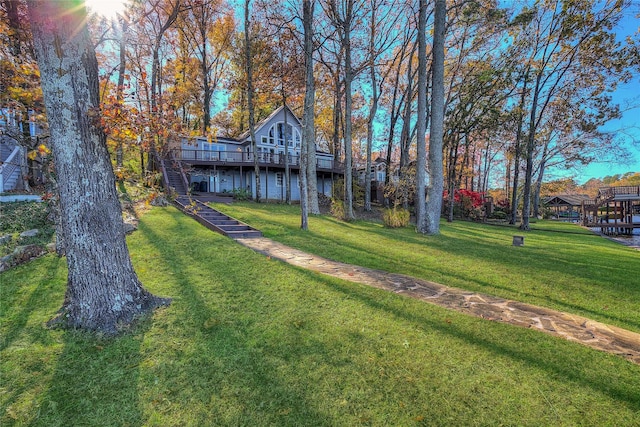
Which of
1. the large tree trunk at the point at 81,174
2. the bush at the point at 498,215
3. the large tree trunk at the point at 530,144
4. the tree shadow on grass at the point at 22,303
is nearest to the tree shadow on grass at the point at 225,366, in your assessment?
the large tree trunk at the point at 81,174

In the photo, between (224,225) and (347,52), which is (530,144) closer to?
(347,52)

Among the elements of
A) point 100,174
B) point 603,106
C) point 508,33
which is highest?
point 508,33

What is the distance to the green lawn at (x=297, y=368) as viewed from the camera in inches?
81.0

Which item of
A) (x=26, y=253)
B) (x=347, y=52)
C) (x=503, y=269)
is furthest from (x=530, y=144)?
(x=26, y=253)

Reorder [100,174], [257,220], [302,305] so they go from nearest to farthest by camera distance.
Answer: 1. [100,174]
2. [302,305]
3. [257,220]

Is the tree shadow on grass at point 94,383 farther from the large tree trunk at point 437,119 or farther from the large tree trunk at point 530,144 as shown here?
the large tree trunk at point 530,144

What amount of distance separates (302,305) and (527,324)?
265 centimetres

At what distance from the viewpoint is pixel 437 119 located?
31.8 feet

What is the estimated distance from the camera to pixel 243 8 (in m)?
16.3

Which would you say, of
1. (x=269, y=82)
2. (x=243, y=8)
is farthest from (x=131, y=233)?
(x=243, y=8)

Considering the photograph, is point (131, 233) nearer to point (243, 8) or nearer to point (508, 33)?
point (243, 8)

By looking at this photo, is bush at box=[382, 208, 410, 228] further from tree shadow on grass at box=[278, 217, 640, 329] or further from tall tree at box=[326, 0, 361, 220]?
tree shadow on grass at box=[278, 217, 640, 329]

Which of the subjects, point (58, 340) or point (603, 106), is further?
point (603, 106)

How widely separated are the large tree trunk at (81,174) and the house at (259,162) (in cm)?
1661
